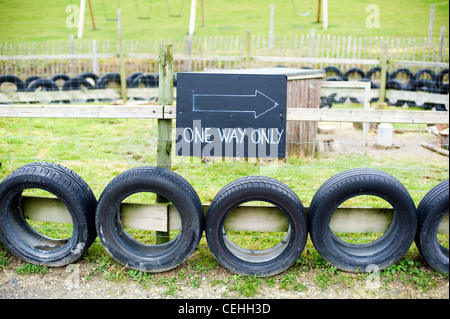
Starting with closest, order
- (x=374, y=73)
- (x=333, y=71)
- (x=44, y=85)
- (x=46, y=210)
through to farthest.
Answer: (x=46, y=210)
(x=44, y=85)
(x=333, y=71)
(x=374, y=73)

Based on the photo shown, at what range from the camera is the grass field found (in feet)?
62.1

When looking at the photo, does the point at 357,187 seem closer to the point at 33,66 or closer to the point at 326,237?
the point at 326,237

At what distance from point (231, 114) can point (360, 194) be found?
1.25 meters

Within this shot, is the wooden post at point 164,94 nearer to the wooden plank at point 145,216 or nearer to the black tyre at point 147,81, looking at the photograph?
the wooden plank at point 145,216

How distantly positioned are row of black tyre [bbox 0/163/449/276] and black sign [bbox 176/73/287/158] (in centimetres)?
30

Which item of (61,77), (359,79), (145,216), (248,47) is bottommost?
(145,216)

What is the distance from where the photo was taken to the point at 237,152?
11.6ft

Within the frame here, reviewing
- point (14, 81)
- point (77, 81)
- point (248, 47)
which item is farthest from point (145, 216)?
point (14, 81)

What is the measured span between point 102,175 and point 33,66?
36.2 feet

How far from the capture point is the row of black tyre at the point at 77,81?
12.4 meters

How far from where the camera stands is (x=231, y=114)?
3.52 metres

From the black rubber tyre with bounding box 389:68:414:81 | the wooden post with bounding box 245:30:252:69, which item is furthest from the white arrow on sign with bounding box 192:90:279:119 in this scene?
the black rubber tyre with bounding box 389:68:414:81

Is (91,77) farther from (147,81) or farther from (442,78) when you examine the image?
(442,78)
